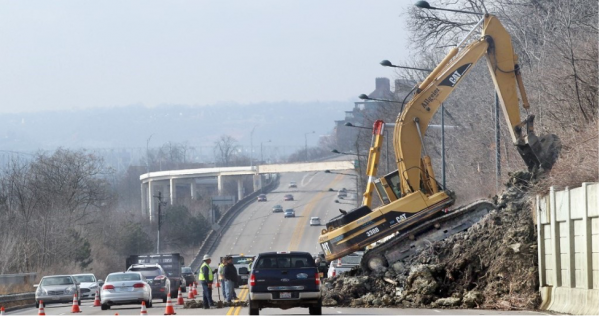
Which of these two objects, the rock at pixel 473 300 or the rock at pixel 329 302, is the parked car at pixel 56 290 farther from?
the rock at pixel 473 300

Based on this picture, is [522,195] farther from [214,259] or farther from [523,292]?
[214,259]

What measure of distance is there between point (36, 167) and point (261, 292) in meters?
72.9

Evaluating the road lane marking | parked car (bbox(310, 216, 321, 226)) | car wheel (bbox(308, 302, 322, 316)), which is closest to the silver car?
car wheel (bbox(308, 302, 322, 316))

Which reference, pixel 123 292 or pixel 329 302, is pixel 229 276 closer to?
pixel 329 302

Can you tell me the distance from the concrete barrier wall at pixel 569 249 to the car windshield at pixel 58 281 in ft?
76.1

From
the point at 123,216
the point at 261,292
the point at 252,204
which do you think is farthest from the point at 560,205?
the point at 252,204

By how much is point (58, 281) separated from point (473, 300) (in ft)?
67.9

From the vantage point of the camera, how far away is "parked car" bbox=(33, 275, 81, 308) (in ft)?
145

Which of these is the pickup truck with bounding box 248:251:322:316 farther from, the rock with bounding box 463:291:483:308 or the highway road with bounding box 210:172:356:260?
the highway road with bounding box 210:172:356:260

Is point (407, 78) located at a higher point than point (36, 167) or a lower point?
higher

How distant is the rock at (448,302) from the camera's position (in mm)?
31312

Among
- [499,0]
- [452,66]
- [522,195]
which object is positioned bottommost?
[522,195]

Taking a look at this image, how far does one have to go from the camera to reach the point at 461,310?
30.2 meters

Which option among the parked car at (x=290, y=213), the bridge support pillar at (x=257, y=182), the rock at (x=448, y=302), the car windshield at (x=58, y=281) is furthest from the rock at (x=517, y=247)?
the bridge support pillar at (x=257, y=182)
